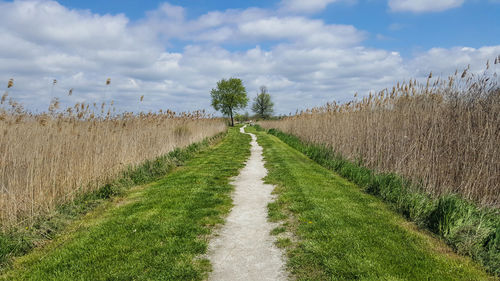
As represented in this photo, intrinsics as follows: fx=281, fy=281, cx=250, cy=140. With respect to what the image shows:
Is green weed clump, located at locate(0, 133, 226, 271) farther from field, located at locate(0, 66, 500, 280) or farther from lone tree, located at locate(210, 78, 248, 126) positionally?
lone tree, located at locate(210, 78, 248, 126)

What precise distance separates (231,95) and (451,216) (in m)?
57.8

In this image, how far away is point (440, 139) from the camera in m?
7.09

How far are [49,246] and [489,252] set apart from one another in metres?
6.97

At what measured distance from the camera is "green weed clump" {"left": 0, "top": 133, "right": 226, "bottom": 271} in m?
4.53

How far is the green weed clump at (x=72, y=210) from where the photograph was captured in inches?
178

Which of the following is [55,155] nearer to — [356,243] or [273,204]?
[273,204]

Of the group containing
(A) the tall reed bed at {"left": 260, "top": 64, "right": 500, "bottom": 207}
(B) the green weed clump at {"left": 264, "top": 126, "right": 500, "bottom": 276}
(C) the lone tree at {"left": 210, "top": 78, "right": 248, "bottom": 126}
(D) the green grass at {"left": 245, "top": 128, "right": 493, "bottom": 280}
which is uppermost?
(C) the lone tree at {"left": 210, "top": 78, "right": 248, "bottom": 126}

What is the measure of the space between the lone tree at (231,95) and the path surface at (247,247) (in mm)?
54786

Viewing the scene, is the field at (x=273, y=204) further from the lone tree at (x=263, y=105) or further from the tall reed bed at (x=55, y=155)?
the lone tree at (x=263, y=105)

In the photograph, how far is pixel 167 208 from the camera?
6.49m

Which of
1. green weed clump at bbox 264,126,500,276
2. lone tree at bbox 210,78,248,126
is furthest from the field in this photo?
lone tree at bbox 210,78,248,126

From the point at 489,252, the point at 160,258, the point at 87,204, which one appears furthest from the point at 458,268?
the point at 87,204

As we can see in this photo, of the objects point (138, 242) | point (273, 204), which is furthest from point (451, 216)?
point (138, 242)

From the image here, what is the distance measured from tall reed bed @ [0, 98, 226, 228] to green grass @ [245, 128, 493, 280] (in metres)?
4.79
